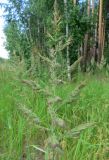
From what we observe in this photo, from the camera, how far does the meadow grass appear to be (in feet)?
8.18

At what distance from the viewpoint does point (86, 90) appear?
4.03 m

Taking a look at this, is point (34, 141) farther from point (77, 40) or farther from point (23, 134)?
point (77, 40)

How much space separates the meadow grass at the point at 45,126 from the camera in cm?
249

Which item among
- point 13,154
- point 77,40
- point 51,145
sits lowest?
point 77,40

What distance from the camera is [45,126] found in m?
2.83

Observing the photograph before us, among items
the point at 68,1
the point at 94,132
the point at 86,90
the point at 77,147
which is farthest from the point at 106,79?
the point at 68,1

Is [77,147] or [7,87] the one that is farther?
[7,87]

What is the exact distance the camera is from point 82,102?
3.42 m

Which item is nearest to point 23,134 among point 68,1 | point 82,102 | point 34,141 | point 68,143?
point 34,141

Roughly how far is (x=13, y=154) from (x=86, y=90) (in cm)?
163

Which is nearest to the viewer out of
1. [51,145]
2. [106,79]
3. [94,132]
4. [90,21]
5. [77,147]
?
[51,145]

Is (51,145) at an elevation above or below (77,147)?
above

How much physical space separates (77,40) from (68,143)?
11.2m

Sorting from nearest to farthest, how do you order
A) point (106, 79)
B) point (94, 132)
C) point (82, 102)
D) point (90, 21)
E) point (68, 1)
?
point (94, 132)
point (82, 102)
point (106, 79)
point (68, 1)
point (90, 21)
